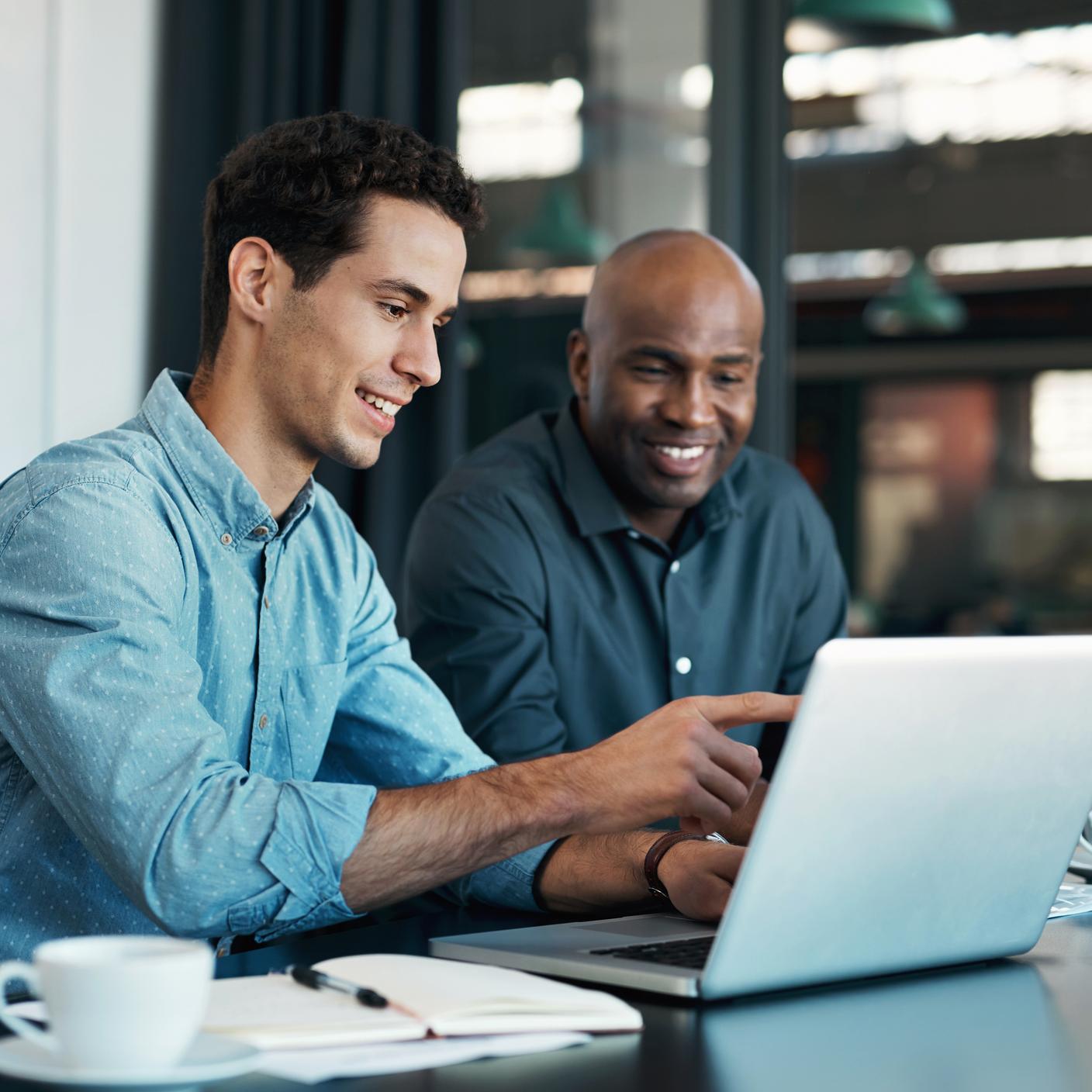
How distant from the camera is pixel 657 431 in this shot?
2291 millimetres

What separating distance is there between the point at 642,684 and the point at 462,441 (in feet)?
3.70

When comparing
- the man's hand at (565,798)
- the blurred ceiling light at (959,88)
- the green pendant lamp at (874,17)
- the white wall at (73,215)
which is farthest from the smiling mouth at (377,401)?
the blurred ceiling light at (959,88)

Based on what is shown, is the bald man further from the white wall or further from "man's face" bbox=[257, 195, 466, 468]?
the white wall

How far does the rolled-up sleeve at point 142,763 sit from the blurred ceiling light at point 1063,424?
9.99 m

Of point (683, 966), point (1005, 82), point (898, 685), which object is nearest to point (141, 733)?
point (683, 966)

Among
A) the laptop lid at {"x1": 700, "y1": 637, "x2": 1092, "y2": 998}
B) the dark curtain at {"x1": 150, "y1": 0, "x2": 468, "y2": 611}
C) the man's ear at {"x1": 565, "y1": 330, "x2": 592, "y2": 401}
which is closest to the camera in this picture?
the laptop lid at {"x1": 700, "y1": 637, "x2": 1092, "y2": 998}

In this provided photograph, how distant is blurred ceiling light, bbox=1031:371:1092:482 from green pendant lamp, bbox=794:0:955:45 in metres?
7.34

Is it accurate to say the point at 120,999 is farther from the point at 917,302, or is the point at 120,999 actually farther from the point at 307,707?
the point at 917,302

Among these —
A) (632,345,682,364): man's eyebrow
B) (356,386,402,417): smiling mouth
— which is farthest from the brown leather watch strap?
(632,345,682,364): man's eyebrow

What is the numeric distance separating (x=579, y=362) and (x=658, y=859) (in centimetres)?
124

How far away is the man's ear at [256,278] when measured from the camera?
1493 mm

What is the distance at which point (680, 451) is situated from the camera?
228 centimetres

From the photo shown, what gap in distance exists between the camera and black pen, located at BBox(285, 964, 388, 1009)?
0.91 m

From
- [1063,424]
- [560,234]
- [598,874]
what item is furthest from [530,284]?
[1063,424]
